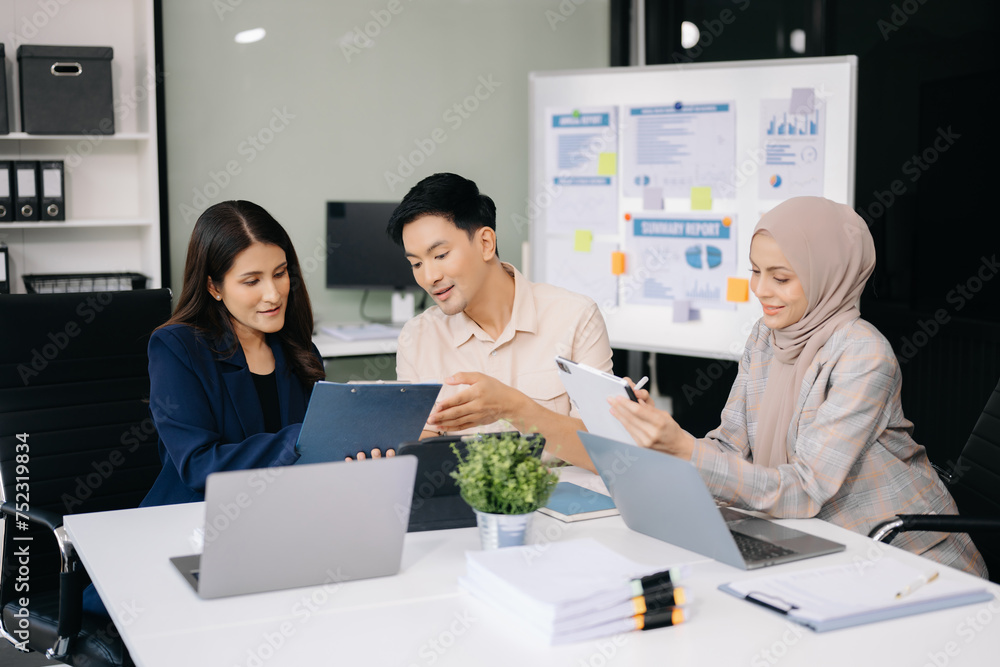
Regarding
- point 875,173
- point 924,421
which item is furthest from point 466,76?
point 924,421

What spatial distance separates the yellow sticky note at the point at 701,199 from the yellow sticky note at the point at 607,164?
1.22ft

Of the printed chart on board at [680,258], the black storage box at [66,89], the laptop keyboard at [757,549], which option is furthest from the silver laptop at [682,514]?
the black storage box at [66,89]

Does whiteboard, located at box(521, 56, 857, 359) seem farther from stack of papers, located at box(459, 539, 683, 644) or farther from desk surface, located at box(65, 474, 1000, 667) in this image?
stack of papers, located at box(459, 539, 683, 644)

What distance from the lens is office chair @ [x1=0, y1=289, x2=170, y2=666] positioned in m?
2.02

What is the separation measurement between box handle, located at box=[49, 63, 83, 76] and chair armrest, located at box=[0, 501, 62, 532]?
2043mm

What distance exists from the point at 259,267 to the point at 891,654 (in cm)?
145

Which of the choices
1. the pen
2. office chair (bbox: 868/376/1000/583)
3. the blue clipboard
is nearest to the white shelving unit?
the blue clipboard

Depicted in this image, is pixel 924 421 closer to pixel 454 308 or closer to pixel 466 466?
pixel 454 308

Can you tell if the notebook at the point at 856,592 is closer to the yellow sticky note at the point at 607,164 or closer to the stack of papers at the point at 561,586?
the stack of papers at the point at 561,586

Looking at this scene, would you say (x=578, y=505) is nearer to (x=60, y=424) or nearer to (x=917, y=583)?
(x=917, y=583)

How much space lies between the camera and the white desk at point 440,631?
1169mm

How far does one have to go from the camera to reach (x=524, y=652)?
3.88 feet

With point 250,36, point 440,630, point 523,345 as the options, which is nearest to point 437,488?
point 440,630

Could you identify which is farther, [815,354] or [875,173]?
[875,173]
